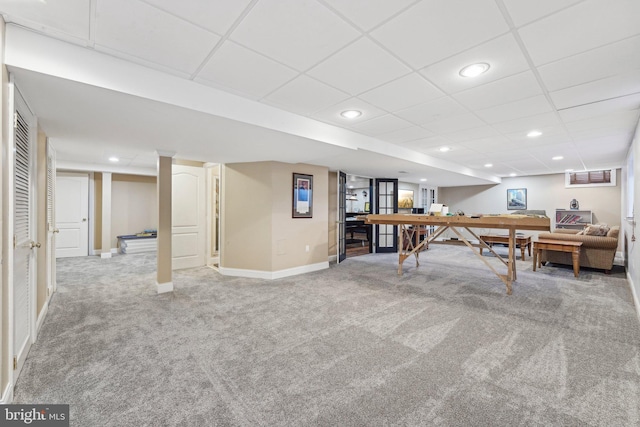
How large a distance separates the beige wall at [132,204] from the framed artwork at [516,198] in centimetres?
1079

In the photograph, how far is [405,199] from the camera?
30.6ft

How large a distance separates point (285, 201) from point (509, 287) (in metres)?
3.68

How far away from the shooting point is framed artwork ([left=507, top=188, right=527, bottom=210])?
28.0ft

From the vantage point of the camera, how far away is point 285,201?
16.4ft

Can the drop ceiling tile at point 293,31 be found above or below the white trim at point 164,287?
above

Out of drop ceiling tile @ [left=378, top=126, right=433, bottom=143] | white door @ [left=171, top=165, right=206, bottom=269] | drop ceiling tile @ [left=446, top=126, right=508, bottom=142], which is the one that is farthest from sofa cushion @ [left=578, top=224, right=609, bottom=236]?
white door @ [left=171, top=165, right=206, bottom=269]

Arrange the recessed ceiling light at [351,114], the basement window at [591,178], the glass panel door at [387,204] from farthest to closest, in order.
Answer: the glass panel door at [387,204], the basement window at [591,178], the recessed ceiling light at [351,114]

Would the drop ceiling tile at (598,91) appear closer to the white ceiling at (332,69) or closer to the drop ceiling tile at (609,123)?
the white ceiling at (332,69)

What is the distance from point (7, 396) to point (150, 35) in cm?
237

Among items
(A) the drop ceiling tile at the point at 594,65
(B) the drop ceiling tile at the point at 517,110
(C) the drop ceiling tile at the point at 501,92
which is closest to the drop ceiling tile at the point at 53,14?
(C) the drop ceiling tile at the point at 501,92

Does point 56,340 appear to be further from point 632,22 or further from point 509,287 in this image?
point 509,287

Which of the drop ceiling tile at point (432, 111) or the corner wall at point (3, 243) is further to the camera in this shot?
the drop ceiling tile at point (432, 111)

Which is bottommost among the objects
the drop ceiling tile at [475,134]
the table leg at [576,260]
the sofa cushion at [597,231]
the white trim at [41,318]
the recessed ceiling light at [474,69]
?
the white trim at [41,318]

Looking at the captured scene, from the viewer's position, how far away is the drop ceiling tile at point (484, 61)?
6.17 feet
